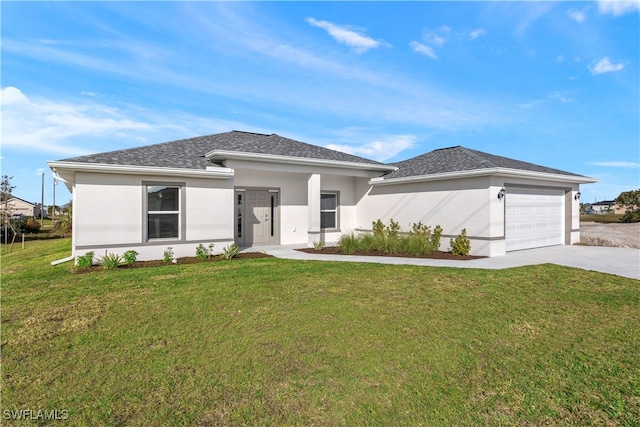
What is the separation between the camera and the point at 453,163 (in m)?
13.7

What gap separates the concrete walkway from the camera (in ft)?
31.8

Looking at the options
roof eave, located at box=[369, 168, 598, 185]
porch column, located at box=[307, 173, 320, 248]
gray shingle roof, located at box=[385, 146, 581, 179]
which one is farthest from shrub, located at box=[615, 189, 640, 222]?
porch column, located at box=[307, 173, 320, 248]

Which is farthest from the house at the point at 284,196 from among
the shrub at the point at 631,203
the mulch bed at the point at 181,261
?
the shrub at the point at 631,203

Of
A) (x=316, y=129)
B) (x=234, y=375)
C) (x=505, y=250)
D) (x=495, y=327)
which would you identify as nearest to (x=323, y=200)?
(x=316, y=129)

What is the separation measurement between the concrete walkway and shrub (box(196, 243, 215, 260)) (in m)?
1.60

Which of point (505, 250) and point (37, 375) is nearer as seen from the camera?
point (37, 375)

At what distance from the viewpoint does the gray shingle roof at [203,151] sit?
1095 cm

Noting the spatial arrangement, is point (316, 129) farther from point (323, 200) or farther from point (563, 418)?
point (563, 418)

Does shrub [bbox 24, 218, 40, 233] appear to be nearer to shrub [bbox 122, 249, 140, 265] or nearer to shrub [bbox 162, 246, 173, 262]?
shrub [bbox 162, 246, 173, 262]

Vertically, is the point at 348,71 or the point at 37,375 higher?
the point at 348,71

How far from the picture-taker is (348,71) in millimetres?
15031

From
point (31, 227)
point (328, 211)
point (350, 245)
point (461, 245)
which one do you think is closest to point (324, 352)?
point (350, 245)

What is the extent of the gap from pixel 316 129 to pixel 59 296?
15.2 m

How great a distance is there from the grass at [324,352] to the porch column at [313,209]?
6241mm
